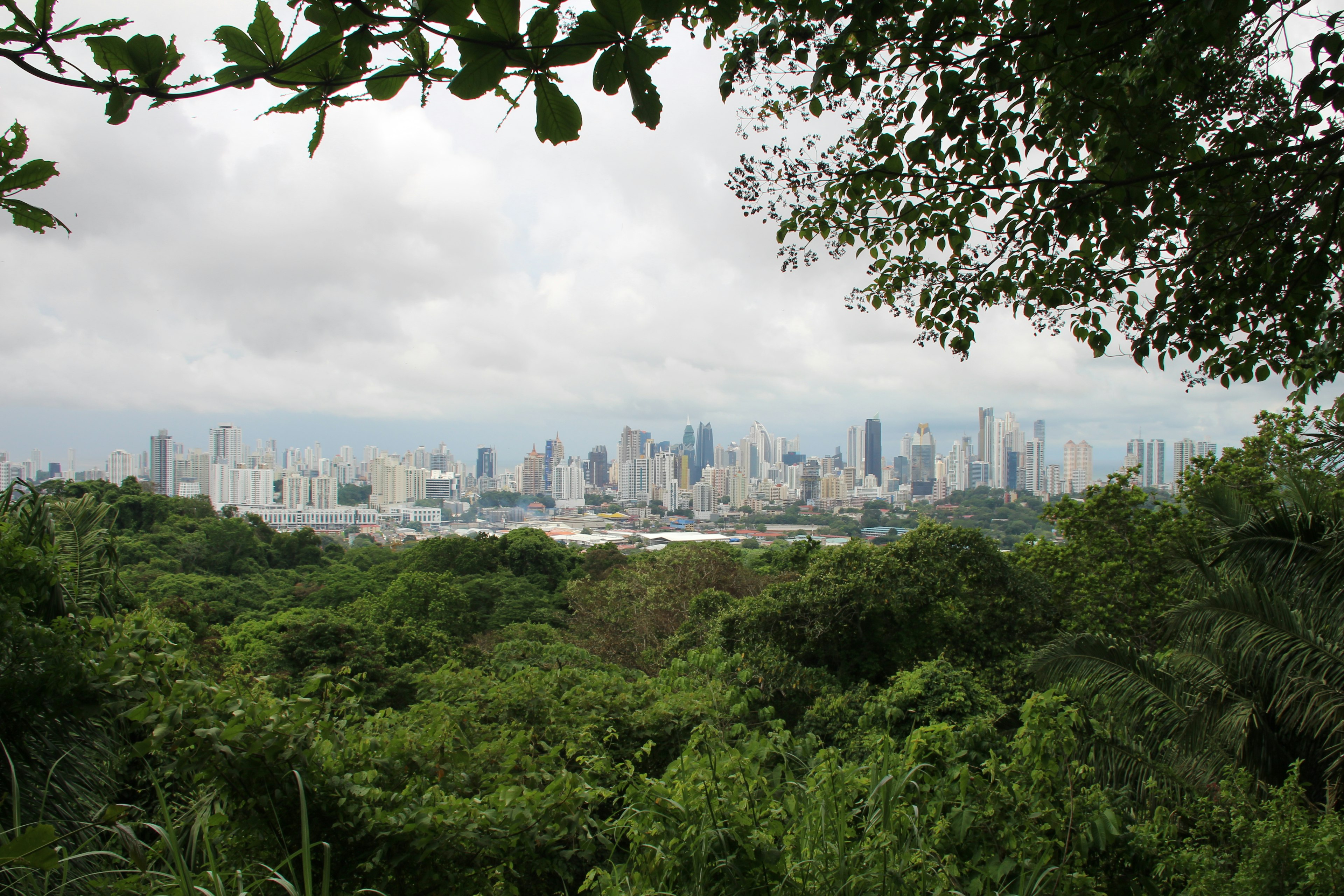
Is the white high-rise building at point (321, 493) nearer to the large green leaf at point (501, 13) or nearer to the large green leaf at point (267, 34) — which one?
the large green leaf at point (267, 34)

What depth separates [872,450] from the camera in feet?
196

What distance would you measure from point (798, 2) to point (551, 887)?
3017 millimetres

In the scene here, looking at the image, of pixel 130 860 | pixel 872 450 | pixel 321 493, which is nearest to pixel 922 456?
pixel 872 450

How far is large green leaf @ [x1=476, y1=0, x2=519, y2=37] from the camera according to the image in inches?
23.9

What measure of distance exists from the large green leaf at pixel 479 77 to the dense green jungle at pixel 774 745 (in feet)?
2.65

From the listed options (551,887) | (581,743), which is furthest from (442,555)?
(551,887)

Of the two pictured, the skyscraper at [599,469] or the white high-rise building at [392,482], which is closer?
the white high-rise building at [392,482]

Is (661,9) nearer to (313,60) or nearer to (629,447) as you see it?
(313,60)

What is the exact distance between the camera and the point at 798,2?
2.01 metres

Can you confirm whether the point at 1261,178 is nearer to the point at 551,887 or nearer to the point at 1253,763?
the point at 1253,763

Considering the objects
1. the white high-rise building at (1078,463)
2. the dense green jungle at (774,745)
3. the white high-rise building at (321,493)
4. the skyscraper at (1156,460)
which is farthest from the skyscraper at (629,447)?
the dense green jungle at (774,745)

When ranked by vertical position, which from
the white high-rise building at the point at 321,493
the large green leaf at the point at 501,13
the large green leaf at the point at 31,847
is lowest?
the white high-rise building at the point at 321,493

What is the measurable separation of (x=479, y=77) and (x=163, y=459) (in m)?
65.5

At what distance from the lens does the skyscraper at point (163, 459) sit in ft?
171
